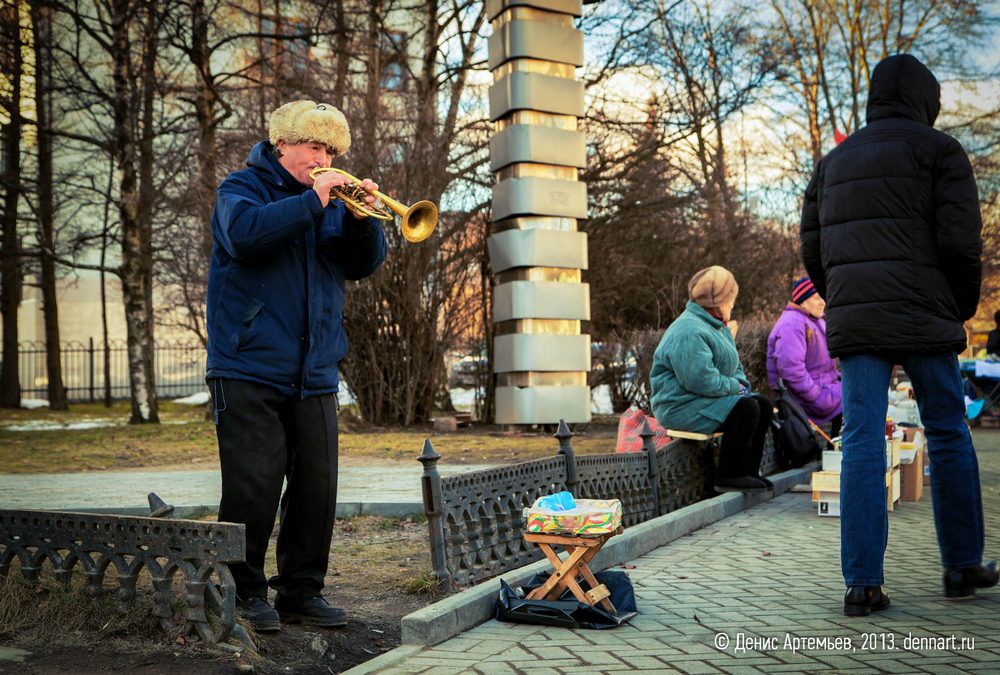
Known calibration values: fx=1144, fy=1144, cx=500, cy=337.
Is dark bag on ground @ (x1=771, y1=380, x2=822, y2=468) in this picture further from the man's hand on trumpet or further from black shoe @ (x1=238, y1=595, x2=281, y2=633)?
black shoe @ (x1=238, y1=595, x2=281, y2=633)

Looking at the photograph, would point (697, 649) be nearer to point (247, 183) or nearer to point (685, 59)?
point (247, 183)

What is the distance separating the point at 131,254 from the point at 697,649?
51.4 feet

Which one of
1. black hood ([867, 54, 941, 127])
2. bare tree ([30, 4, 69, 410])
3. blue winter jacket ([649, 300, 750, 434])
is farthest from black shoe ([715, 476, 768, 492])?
bare tree ([30, 4, 69, 410])

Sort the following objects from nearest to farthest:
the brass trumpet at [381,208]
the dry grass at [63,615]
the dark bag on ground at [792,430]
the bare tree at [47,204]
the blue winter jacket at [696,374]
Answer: the dry grass at [63,615], the brass trumpet at [381,208], the blue winter jacket at [696,374], the dark bag on ground at [792,430], the bare tree at [47,204]

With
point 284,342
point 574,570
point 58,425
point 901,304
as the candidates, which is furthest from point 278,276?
point 58,425

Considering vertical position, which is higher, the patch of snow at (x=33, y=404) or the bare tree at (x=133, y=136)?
the bare tree at (x=133, y=136)

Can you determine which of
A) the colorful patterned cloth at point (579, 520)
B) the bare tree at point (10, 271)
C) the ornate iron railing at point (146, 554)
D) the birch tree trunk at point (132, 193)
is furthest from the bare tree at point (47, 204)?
the colorful patterned cloth at point (579, 520)

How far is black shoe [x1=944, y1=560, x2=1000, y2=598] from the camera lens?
4871mm

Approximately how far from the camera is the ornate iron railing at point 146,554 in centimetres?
386

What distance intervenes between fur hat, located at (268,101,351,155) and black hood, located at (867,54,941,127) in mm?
2314

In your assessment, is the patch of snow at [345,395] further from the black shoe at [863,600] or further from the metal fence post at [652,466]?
the black shoe at [863,600]

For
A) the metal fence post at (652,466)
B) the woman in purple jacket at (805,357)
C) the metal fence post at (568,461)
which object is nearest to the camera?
the metal fence post at (568,461)

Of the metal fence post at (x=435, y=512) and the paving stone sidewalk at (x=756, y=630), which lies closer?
the paving stone sidewalk at (x=756, y=630)

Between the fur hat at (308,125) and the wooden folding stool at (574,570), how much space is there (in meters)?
1.80
